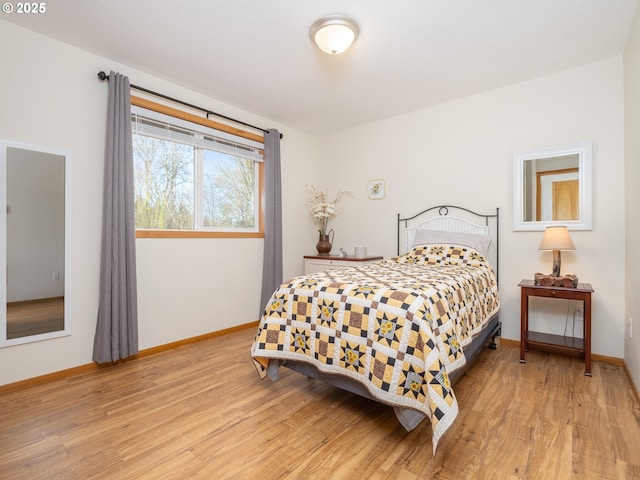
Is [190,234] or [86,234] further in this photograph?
[190,234]

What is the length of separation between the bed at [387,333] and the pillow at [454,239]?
1.41ft

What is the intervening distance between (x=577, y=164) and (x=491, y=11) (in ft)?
5.15

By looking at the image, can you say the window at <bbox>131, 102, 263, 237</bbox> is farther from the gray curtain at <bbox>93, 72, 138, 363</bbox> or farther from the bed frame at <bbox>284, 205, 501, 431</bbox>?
the bed frame at <bbox>284, 205, 501, 431</bbox>

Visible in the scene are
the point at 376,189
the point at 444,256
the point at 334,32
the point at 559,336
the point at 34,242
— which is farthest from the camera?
the point at 376,189

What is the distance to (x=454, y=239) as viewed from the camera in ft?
10.6

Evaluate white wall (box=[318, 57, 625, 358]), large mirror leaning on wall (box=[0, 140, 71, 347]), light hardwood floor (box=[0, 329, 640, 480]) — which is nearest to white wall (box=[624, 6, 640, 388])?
white wall (box=[318, 57, 625, 358])

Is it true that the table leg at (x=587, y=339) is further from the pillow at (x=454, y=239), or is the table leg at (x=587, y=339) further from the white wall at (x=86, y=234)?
the white wall at (x=86, y=234)

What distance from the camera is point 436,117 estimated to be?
3668mm

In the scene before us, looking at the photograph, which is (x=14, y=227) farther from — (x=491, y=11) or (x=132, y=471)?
(x=491, y=11)

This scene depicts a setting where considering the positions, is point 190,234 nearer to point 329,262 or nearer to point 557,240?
point 329,262

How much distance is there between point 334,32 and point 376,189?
2.18 metres

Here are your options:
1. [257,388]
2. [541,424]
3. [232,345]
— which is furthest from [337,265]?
[541,424]

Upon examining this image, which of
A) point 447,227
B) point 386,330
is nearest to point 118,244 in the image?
point 386,330

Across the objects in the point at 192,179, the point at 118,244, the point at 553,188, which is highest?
the point at 192,179
